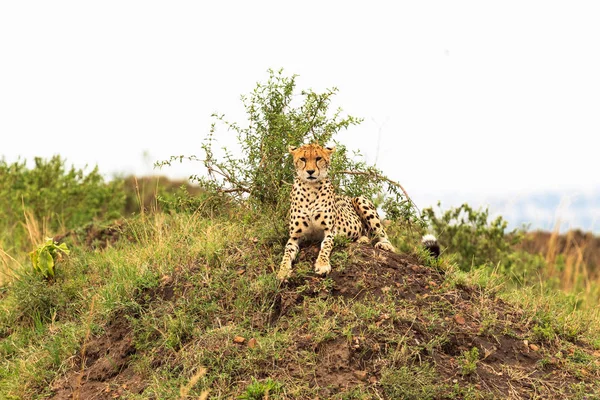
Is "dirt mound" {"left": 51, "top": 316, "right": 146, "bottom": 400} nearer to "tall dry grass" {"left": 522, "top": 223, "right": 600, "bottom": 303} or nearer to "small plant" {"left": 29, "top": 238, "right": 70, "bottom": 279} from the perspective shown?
"small plant" {"left": 29, "top": 238, "right": 70, "bottom": 279}

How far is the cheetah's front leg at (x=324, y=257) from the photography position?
217 inches

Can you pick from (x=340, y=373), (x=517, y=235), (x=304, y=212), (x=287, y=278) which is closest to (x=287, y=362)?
(x=340, y=373)

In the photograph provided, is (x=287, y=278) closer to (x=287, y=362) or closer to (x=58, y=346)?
(x=287, y=362)

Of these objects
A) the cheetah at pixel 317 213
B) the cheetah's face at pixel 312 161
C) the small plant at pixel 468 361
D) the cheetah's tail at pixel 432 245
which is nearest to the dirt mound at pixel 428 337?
the small plant at pixel 468 361

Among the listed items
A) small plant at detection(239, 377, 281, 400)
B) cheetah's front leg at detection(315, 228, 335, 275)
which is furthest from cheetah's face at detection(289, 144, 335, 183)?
small plant at detection(239, 377, 281, 400)

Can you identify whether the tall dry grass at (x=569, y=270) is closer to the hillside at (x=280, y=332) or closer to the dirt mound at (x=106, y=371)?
the hillside at (x=280, y=332)

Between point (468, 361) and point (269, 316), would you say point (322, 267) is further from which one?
point (468, 361)

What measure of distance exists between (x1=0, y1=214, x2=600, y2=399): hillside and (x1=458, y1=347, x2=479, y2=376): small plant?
0.01 meters

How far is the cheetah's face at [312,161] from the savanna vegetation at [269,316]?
0.64 m

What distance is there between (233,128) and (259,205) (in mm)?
823

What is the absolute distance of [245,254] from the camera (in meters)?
6.01

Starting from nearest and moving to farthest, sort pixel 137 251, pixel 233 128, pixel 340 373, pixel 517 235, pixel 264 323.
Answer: pixel 340 373 → pixel 264 323 → pixel 137 251 → pixel 233 128 → pixel 517 235

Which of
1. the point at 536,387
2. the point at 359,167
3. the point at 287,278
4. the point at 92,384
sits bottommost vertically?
the point at 92,384

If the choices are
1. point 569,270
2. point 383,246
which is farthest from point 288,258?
point 569,270
